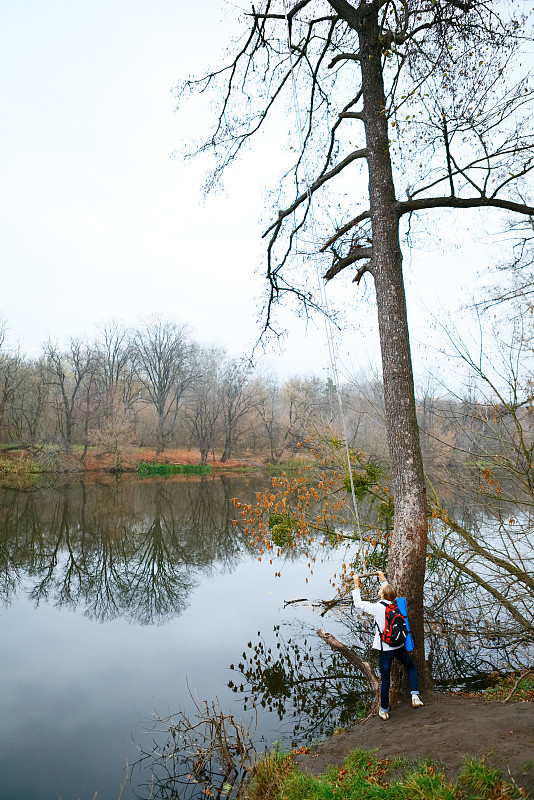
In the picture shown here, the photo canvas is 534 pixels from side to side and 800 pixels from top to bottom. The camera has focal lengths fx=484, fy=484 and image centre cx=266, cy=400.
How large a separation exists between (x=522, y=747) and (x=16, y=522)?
680 inches

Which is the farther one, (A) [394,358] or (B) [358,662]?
(B) [358,662]

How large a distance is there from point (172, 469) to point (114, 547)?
2092 cm

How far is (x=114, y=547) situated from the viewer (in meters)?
14.2

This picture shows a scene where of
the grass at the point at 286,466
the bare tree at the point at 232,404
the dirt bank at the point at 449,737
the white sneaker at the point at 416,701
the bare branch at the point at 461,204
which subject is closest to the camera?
the dirt bank at the point at 449,737

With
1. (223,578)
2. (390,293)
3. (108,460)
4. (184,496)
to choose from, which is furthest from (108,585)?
(108,460)

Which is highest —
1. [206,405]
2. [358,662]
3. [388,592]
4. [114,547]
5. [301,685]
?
[206,405]

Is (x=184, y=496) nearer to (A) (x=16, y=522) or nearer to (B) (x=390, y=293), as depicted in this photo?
(A) (x=16, y=522)

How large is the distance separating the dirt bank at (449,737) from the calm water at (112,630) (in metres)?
1.64

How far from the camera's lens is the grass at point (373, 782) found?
2.64 meters

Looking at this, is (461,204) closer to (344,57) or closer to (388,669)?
(344,57)

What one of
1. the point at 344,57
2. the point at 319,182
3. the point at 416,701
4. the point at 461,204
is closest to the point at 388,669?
the point at 416,701

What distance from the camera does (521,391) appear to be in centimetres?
582

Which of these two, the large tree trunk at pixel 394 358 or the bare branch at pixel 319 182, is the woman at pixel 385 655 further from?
the bare branch at pixel 319 182

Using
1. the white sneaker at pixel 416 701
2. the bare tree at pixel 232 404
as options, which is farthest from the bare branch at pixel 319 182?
the bare tree at pixel 232 404
